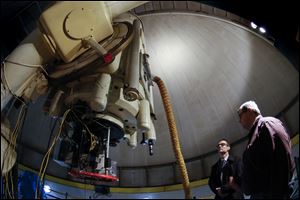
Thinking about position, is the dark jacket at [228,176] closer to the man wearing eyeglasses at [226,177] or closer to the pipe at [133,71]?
the man wearing eyeglasses at [226,177]

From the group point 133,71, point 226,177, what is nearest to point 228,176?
point 226,177

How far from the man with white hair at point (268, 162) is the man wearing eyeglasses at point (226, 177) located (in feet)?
1.86

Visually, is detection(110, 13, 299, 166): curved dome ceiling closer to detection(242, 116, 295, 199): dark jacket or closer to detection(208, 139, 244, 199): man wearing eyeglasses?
detection(208, 139, 244, 199): man wearing eyeglasses

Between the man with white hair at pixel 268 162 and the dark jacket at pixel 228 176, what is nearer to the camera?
the man with white hair at pixel 268 162

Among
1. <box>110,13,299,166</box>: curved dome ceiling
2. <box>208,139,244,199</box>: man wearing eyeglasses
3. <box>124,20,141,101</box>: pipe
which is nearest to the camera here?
<box>124,20,141,101</box>: pipe

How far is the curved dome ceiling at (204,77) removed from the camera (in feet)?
10.3

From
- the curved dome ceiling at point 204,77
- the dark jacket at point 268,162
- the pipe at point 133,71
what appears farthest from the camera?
the curved dome ceiling at point 204,77

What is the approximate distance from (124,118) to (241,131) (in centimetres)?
182

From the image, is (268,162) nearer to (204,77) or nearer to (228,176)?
(228,176)

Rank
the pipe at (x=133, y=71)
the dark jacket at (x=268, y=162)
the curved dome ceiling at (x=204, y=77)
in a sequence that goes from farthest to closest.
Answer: the curved dome ceiling at (x=204, y=77)
the pipe at (x=133, y=71)
the dark jacket at (x=268, y=162)

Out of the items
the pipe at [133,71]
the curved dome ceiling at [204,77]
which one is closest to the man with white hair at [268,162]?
the pipe at [133,71]

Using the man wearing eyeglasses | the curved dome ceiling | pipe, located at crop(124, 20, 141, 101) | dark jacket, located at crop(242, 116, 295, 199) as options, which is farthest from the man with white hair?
the curved dome ceiling

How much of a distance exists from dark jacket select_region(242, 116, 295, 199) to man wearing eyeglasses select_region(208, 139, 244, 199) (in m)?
0.60

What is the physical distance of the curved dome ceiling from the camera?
10.3 feet
